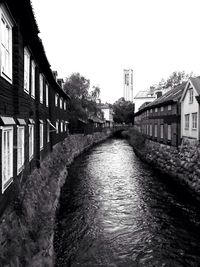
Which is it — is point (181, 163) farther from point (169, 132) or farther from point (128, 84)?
Answer: point (128, 84)

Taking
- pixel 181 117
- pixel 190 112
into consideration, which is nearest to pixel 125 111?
pixel 181 117

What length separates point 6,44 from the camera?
6.54 metres

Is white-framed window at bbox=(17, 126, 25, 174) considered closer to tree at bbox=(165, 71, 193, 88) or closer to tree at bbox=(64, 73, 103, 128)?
tree at bbox=(64, 73, 103, 128)

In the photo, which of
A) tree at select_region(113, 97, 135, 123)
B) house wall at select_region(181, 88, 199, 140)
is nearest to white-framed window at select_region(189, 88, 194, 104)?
house wall at select_region(181, 88, 199, 140)

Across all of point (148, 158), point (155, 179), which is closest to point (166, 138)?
point (148, 158)

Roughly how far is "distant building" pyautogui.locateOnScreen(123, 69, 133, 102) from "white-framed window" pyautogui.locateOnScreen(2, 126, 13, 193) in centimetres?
14030

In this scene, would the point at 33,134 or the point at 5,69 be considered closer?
the point at 5,69

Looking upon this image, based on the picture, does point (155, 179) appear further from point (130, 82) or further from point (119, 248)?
point (130, 82)

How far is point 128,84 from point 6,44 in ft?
486

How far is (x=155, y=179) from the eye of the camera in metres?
17.1

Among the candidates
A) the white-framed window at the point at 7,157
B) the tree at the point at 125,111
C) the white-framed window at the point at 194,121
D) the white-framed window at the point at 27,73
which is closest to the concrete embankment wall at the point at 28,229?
the white-framed window at the point at 7,157

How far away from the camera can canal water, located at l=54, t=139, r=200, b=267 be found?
7363 mm

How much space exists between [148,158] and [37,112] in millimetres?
16073

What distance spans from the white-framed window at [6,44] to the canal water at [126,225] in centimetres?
607
